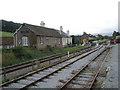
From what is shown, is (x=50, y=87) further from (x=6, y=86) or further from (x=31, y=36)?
(x=31, y=36)

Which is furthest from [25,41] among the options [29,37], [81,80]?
[81,80]

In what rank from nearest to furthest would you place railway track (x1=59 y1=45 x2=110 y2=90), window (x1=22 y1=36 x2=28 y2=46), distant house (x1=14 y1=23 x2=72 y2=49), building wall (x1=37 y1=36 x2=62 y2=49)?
1. railway track (x1=59 y1=45 x2=110 y2=90)
2. distant house (x1=14 y1=23 x2=72 y2=49)
3. building wall (x1=37 y1=36 x2=62 y2=49)
4. window (x1=22 y1=36 x2=28 y2=46)

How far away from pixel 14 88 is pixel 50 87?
1947mm

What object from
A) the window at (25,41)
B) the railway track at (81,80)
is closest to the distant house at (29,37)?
the window at (25,41)

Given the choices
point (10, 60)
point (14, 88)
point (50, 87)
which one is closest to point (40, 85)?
point (50, 87)

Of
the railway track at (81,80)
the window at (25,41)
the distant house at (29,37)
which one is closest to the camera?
the railway track at (81,80)

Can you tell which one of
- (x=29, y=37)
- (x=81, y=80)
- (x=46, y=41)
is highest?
(x=29, y=37)

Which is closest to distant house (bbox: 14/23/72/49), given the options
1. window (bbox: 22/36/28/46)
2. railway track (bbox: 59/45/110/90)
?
window (bbox: 22/36/28/46)

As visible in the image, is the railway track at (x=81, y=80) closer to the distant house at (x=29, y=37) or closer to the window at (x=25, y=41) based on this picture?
the distant house at (x=29, y=37)

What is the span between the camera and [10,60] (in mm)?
17047

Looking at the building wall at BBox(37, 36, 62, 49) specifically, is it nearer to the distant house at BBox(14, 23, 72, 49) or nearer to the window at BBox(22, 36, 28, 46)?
the distant house at BBox(14, 23, 72, 49)

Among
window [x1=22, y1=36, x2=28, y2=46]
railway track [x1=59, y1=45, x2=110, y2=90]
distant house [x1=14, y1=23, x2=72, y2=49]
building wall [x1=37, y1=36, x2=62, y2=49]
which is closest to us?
railway track [x1=59, y1=45, x2=110, y2=90]

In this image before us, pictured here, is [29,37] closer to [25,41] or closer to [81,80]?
[25,41]

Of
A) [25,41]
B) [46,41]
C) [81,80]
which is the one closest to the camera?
[81,80]
